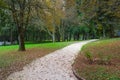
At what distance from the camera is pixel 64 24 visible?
59.6 m

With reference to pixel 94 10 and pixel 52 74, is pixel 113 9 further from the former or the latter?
pixel 52 74

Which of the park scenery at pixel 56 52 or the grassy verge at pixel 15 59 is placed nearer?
the park scenery at pixel 56 52

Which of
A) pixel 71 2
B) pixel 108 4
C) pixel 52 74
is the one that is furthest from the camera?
pixel 71 2

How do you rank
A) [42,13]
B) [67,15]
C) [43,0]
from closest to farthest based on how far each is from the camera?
1. [42,13]
2. [43,0]
3. [67,15]

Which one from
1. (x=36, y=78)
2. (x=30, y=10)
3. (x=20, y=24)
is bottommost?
(x=36, y=78)

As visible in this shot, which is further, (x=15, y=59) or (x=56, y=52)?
(x=56, y=52)

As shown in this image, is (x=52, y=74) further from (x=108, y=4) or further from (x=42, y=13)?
(x=42, y=13)

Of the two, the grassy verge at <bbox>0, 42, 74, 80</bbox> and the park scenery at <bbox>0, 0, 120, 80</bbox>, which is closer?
the park scenery at <bbox>0, 0, 120, 80</bbox>

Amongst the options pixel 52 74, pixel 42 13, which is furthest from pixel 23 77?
pixel 42 13

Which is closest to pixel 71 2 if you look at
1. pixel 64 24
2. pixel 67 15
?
pixel 67 15

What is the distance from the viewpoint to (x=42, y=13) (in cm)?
2273

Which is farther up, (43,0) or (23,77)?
(43,0)

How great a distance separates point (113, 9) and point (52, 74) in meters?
7.56

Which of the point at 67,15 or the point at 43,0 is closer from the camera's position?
the point at 43,0
